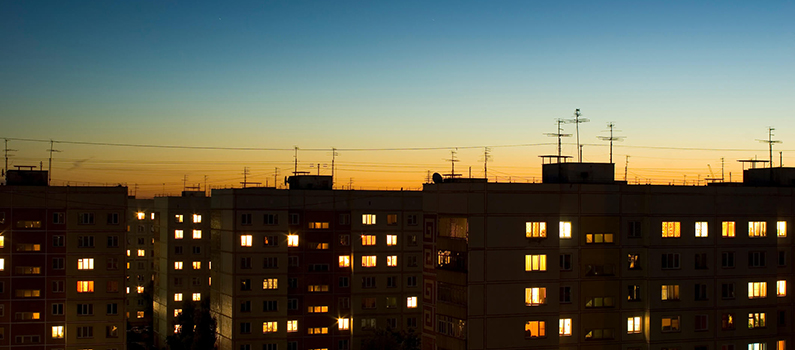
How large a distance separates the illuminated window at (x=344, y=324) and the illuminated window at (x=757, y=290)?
1692 inches

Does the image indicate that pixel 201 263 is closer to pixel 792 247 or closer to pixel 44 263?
pixel 44 263

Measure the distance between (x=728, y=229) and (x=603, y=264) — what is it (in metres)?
10.2

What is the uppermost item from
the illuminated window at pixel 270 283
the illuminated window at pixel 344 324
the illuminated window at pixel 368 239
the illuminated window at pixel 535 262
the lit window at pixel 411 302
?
the illuminated window at pixel 535 262

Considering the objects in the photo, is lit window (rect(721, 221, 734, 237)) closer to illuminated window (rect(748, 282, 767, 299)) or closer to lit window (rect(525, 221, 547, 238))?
illuminated window (rect(748, 282, 767, 299))

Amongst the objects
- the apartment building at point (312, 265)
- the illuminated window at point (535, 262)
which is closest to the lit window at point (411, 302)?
the apartment building at point (312, 265)

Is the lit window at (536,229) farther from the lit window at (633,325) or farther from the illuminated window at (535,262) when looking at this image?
the lit window at (633,325)

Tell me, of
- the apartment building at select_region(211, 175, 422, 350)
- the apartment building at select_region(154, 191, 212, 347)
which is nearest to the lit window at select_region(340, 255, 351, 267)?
the apartment building at select_region(211, 175, 422, 350)

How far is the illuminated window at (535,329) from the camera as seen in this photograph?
Answer: 4984 centimetres

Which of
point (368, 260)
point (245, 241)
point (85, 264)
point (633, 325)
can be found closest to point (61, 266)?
point (85, 264)

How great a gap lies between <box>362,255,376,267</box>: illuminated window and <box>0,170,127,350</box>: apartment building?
82.1 feet

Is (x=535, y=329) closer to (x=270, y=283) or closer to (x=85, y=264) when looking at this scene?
(x=270, y=283)

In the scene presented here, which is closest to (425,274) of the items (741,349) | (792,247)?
(741,349)

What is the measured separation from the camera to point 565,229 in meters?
51.6

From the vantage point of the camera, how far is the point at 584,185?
52.1m
